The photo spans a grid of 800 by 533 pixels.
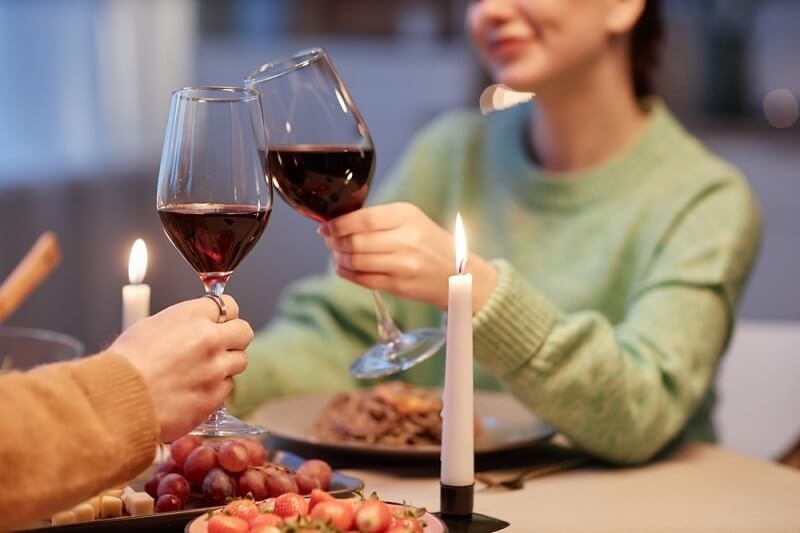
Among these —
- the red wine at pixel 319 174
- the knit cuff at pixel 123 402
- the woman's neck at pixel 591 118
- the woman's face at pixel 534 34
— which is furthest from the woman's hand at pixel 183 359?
the woman's neck at pixel 591 118

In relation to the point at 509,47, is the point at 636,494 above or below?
below

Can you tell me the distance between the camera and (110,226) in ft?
12.6

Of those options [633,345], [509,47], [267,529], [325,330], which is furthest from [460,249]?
[325,330]

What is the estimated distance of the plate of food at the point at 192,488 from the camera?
1046mm

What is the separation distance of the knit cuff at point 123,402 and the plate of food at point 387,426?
544 mm

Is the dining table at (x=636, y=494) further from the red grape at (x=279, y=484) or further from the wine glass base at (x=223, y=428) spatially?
the wine glass base at (x=223, y=428)

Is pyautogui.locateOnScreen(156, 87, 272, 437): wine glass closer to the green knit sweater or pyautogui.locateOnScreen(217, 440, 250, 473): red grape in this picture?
pyautogui.locateOnScreen(217, 440, 250, 473): red grape

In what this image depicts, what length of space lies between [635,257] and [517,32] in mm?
390

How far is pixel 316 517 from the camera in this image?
89cm

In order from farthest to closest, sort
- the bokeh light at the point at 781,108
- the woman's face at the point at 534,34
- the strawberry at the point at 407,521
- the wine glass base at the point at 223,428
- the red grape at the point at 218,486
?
1. the bokeh light at the point at 781,108
2. the woman's face at the point at 534,34
3. the red grape at the point at 218,486
4. the wine glass base at the point at 223,428
5. the strawberry at the point at 407,521

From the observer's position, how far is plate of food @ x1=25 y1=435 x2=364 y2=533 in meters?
1.05

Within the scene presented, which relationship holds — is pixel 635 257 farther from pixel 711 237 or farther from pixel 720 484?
pixel 720 484

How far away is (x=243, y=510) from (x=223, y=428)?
0.10 m

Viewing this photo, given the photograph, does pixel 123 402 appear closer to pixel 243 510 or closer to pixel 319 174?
pixel 243 510
